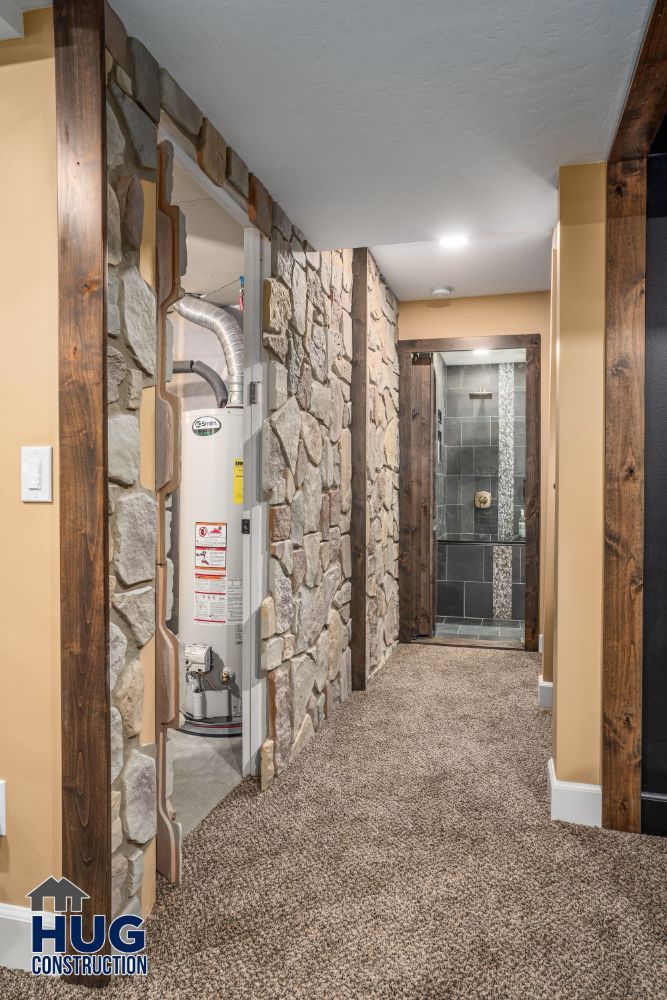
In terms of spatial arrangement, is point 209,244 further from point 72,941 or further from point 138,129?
point 72,941

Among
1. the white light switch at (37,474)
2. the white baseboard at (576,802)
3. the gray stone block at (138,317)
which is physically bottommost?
the white baseboard at (576,802)

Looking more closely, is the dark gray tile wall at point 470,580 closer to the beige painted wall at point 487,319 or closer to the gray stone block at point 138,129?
the beige painted wall at point 487,319

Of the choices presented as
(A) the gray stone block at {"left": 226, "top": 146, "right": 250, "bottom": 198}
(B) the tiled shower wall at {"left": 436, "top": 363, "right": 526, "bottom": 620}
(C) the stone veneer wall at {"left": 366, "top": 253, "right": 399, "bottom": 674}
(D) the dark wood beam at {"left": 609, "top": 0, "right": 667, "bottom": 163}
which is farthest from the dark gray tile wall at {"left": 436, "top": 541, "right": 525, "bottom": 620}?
(A) the gray stone block at {"left": 226, "top": 146, "right": 250, "bottom": 198}

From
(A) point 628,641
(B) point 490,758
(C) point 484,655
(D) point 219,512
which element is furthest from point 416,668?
(A) point 628,641

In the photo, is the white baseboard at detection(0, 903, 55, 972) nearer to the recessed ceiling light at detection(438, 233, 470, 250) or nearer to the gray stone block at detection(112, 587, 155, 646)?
the gray stone block at detection(112, 587, 155, 646)

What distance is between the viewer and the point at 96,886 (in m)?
→ 1.38

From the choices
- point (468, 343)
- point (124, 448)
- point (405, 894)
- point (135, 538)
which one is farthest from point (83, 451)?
point (468, 343)

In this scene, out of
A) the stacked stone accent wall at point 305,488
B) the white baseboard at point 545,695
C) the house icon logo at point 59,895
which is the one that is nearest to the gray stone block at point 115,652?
the house icon logo at point 59,895

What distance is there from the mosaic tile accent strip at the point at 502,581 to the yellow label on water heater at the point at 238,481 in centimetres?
329

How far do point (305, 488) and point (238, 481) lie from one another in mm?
368

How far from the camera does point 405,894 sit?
1.69m

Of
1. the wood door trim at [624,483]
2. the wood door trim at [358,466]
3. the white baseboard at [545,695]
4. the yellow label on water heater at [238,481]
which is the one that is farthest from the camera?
the wood door trim at [358,466]

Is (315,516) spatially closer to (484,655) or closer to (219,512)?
(219,512)

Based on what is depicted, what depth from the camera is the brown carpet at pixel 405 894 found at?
1.40m
